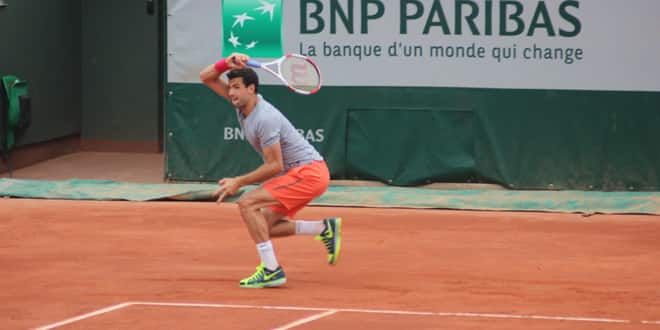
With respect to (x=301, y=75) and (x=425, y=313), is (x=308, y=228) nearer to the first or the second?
(x=301, y=75)

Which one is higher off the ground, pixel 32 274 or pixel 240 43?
pixel 240 43

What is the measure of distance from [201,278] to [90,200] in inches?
188

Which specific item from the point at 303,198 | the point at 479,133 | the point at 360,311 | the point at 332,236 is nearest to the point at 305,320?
the point at 360,311

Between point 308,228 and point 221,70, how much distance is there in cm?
129

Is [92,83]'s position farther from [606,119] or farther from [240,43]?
[606,119]

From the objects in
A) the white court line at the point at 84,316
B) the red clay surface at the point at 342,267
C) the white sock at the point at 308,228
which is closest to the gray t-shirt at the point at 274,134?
the white sock at the point at 308,228

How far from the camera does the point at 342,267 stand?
9.73 meters

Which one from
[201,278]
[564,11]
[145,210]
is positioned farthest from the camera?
[564,11]

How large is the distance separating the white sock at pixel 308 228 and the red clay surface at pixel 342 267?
0.35 metres

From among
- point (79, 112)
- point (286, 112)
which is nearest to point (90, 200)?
point (286, 112)

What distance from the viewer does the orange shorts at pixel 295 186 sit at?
8797mm

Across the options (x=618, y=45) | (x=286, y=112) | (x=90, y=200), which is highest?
(x=618, y=45)

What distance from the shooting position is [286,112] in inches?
559

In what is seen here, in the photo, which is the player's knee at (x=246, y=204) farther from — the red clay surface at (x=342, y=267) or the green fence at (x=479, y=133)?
the green fence at (x=479, y=133)
